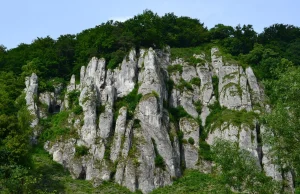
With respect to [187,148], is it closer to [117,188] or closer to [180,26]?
[117,188]

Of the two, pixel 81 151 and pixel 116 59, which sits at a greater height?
pixel 116 59

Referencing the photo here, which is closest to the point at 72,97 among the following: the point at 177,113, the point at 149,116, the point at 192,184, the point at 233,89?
the point at 149,116

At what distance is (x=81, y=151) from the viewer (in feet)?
178

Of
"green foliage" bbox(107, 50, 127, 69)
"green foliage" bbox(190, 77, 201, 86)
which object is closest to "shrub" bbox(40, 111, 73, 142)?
"green foliage" bbox(107, 50, 127, 69)

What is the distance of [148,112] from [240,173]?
24.7 metres

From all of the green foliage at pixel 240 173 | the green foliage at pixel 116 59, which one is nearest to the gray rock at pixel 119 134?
the green foliage at pixel 116 59

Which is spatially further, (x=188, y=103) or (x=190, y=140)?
(x=188, y=103)

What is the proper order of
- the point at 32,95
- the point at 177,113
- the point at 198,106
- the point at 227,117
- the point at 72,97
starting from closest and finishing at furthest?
1. the point at 227,117
2. the point at 177,113
3. the point at 32,95
4. the point at 198,106
5. the point at 72,97

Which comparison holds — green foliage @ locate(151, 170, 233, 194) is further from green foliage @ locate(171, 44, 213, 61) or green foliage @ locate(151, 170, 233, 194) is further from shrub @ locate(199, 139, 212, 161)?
green foliage @ locate(171, 44, 213, 61)

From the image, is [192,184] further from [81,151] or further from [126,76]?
[126,76]

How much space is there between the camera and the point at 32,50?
82125 mm

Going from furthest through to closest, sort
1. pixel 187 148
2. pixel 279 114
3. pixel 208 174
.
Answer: pixel 187 148 → pixel 208 174 → pixel 279 114

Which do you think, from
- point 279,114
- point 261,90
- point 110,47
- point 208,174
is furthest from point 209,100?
point 279,114

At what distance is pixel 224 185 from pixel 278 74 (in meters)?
11.1
